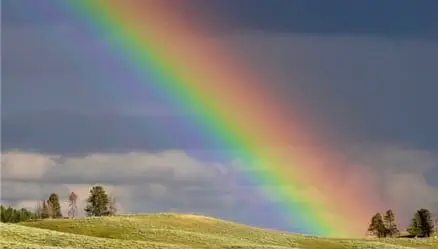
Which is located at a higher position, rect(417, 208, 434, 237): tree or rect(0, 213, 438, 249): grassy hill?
rect(417, 208, 434, 237): tree

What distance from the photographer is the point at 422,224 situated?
187375 mm

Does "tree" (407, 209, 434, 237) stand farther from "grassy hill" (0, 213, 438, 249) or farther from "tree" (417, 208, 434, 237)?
"grassy hill" (0, 213, 438, 249)

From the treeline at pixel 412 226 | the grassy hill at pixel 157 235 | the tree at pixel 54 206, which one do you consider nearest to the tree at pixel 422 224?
the treeline at pixel 412 226

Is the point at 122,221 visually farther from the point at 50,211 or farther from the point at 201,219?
the point at 50,211

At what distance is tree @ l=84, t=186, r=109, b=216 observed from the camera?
592 feet

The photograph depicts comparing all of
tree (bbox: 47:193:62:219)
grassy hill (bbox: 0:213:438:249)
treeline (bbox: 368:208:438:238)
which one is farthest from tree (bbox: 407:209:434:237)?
tree (bbox: 47:193:62:219)

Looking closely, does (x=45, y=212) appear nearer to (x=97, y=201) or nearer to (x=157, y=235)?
(x=97, y=201)

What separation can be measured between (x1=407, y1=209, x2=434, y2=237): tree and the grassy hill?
5430 centimetres

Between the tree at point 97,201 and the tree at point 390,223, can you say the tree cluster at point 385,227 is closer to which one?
the tree at point 390,223

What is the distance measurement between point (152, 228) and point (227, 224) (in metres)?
21.1

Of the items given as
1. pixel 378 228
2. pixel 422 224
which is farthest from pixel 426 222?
pixel 378 228

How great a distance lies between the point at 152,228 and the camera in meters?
104

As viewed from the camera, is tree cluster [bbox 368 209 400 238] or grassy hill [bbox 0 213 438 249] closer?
grassy hill [bbox 0 213 438 249]

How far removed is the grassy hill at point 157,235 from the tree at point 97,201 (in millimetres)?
59026
